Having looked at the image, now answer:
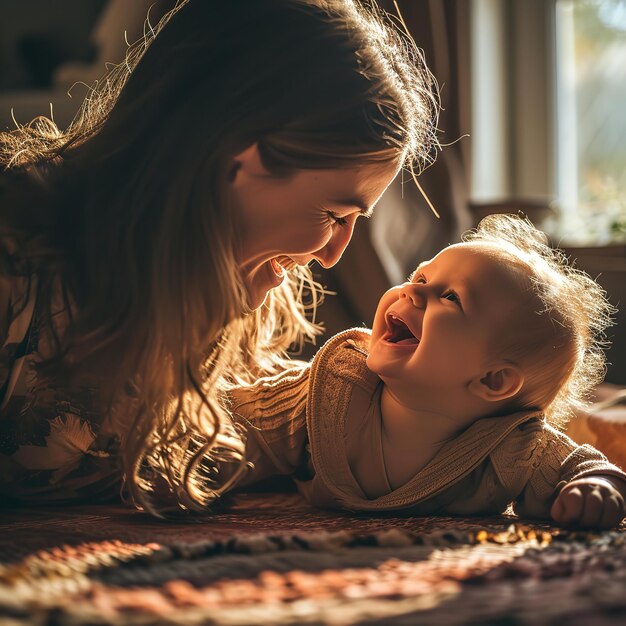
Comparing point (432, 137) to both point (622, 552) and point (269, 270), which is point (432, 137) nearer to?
point (269, 270)

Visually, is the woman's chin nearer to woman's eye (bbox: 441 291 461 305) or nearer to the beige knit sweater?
the beige knit sweater

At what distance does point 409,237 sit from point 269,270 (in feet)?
2.76

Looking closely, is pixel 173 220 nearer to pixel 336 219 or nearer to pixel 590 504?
pixel 336 219

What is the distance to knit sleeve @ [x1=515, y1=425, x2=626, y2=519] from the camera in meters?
1.01

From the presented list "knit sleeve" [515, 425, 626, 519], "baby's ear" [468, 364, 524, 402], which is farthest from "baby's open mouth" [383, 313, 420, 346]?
"knit sleeve" [515, 425, 626, 519]

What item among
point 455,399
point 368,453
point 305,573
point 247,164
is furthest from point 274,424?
point 305,573

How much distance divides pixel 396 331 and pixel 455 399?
13cm

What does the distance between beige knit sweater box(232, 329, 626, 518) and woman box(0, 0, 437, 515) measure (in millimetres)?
102

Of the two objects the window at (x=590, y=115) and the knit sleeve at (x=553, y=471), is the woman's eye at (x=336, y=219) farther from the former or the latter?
the window at (x=590, y=115)

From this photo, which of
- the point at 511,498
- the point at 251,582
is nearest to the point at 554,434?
the point at 511,498

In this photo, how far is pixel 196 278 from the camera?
1005 mm

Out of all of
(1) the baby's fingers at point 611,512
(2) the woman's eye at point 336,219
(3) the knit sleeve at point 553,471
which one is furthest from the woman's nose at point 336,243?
(1) the baby's fingers at point 611,512

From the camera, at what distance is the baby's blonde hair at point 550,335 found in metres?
1.07

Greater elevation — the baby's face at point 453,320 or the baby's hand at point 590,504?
the baby's face at point 453,320
